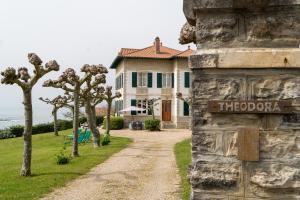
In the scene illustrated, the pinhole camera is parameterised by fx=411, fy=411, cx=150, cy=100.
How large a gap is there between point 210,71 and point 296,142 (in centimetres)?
100

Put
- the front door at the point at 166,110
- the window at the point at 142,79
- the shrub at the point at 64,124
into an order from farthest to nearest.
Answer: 1. the shrub at the point at 64,124
2. the front door at the point at 166,110
3. the window at the point at 142,79

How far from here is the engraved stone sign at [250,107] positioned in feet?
12.0

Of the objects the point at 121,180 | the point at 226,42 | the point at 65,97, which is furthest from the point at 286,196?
the point at 65,97

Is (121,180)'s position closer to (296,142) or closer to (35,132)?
(296,142)

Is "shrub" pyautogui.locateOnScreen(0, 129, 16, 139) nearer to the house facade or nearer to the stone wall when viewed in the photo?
the house facade

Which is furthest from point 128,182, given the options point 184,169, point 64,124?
point 64,124

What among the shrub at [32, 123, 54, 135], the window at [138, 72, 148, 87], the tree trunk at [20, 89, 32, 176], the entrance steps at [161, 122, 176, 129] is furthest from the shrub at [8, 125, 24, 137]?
the tree trunk at [20, 89, 32, 176]

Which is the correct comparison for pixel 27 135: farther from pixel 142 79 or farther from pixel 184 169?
pixel 142 79

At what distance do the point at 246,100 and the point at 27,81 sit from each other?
35.4 feet

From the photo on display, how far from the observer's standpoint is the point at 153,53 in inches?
1581

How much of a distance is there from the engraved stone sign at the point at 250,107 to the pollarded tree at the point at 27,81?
33.8ft

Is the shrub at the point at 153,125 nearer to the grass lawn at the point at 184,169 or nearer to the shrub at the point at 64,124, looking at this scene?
the shrub at the point at 64,124

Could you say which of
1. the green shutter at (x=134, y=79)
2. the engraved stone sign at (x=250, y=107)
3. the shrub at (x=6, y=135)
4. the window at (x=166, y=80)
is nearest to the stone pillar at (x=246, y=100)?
the engraved stone sign at (x=250, y=107)

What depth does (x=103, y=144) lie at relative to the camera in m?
23.0
